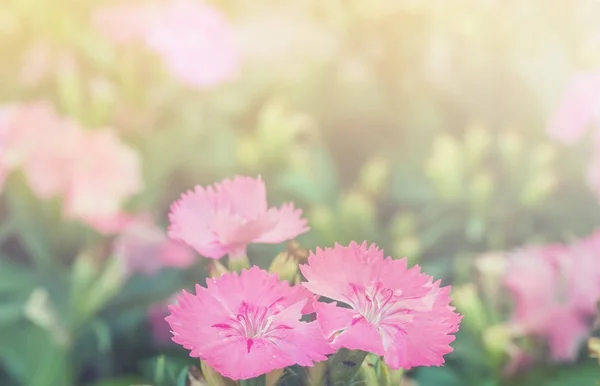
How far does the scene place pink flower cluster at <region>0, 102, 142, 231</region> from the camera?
0.65 meters

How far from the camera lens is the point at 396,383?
0.22 meters

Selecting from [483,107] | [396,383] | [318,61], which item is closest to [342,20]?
[318,61]

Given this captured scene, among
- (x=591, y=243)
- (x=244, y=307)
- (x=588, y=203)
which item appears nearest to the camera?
(x=244, y=307)

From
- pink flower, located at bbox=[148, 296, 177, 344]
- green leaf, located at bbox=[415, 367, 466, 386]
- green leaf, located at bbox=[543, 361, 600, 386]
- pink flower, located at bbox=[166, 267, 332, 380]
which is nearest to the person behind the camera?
pink flower, located at bbox=[166, 267, 332, 380]

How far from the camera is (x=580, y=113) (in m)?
0.68

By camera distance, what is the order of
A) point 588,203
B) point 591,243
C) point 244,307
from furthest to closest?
point 588,203, point 591,243, point 244,307

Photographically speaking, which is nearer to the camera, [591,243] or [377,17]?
[591,243]

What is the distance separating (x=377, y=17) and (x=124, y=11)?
0.77 feet

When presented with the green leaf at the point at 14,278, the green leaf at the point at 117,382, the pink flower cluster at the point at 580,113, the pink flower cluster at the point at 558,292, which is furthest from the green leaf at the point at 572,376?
the green leaf at the point at 14,278

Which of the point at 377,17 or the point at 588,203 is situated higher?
the point at 377,17

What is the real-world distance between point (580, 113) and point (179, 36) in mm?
364

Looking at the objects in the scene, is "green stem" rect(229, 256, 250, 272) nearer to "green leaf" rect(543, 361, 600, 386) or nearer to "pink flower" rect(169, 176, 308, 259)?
"pink flower" rect(169, 176, 308, 259)

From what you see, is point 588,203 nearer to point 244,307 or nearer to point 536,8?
point 536,8

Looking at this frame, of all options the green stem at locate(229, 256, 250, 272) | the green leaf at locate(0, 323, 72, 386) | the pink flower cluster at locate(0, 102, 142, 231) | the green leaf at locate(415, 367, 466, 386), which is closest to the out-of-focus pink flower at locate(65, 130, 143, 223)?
the pink flower cluster at locate(0, 102, 142, 231)
